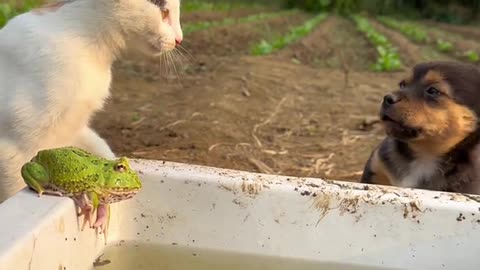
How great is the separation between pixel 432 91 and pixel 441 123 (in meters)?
0.18

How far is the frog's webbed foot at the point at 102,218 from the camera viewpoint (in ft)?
9.28

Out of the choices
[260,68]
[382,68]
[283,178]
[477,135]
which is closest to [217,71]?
[260,68]

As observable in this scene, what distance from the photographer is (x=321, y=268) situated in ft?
9.91

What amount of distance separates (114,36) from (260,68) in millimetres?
6348

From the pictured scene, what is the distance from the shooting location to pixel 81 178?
103 inches

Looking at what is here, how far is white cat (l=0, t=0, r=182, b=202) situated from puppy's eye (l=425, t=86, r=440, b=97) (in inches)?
55.9

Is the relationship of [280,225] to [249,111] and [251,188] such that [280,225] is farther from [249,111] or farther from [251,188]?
[249,111]

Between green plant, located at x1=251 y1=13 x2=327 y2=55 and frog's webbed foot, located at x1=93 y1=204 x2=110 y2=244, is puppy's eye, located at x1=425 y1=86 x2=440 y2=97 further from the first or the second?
green plant, located at x1=251 y1=13 x2=327 y2=55

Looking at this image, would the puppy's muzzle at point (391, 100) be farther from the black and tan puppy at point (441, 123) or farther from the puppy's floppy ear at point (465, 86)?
the puppy's floppy ear at point (465, 86)

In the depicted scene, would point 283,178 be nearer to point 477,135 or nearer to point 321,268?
point 321,268

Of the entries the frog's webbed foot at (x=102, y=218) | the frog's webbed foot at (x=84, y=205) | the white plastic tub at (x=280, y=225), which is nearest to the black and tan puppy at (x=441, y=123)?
the white plastic tub at (x=280, y=225)

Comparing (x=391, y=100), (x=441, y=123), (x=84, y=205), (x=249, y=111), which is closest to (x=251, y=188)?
(x=84, y=205)

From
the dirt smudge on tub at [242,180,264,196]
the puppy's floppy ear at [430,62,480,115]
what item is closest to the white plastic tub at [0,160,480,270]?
the dirt smudge on tub at [242,180,264,196]

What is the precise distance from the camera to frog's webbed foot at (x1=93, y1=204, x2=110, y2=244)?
2828 millimetres
